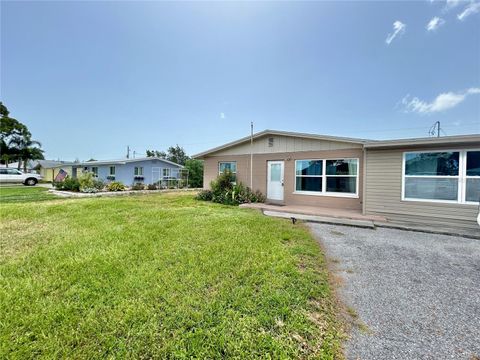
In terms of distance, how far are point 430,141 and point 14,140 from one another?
4383 cm

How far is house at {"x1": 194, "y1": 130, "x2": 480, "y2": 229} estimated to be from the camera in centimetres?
604

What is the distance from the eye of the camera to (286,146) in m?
9.65

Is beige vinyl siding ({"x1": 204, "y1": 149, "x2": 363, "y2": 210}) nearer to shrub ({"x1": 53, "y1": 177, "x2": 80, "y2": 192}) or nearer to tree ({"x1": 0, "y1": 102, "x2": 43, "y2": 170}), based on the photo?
shrub ({"x1": 53, "y1": 177, "x2": 80, "y2": 192})

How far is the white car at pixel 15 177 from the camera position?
19594mm

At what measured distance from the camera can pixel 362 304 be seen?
258 cm

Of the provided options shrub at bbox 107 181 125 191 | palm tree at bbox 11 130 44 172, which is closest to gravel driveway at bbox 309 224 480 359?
shrub at bbox 107 181 125 191

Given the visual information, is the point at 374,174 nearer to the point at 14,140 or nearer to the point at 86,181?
the point at 86,181

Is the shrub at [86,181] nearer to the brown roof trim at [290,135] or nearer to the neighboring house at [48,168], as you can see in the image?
the brown roof trim at [290,135]

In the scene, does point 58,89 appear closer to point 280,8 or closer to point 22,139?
point 280,8

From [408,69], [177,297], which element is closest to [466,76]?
[408,69]

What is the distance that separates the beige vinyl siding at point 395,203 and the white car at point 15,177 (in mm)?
28351

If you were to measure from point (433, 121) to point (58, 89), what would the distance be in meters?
30.3

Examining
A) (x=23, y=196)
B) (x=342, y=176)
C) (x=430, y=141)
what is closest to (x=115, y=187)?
(x=23, y=196)

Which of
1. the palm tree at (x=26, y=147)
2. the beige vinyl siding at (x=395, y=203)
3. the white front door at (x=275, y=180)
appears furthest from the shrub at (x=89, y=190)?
the palm tree at (x=26, y=147)
